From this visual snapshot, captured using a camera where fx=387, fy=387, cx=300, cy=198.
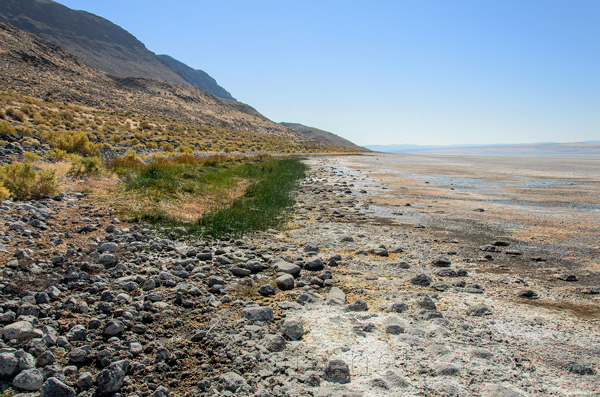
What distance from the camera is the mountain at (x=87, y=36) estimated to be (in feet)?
437

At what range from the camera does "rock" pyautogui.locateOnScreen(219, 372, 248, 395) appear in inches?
119

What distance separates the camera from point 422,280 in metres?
5.64

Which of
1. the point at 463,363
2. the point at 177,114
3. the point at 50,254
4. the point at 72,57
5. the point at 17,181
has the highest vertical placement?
the point at 72,57

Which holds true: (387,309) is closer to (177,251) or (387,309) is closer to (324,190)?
(177,251)

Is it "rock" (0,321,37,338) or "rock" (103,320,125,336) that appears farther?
"rock" (103,320,125,336)

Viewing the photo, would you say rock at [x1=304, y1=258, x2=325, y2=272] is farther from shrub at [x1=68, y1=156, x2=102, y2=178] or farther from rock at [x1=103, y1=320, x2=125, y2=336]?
shrub at [x1=68, y1=156, x2=102, y2=178]

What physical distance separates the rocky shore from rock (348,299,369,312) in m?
0.01

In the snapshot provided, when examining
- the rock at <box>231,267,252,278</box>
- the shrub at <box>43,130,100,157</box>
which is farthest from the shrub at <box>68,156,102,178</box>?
the rock at <box>231,267,252,278</box>

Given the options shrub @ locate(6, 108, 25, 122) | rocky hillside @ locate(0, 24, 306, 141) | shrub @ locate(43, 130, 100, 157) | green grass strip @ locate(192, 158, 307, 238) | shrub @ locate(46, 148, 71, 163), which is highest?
rocky hillside @ locate(0, 24, 306, 141)

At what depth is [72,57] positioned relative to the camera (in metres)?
70.0

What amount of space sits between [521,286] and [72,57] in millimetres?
82665

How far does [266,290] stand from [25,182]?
6.95 meters

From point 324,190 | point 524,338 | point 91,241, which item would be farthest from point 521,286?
point 324,190

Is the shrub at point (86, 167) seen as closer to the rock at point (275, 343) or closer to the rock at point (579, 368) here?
the rock at point (275, 343)
